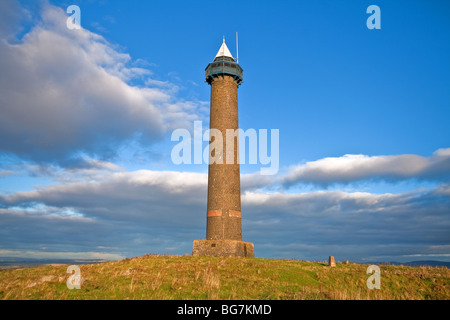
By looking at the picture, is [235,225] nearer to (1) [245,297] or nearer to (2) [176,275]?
(2) [176,275]

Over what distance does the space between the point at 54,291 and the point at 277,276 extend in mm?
11293

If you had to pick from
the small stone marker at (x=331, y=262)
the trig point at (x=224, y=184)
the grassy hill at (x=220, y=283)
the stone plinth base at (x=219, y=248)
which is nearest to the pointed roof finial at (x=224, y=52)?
the trig point at (x=224, y=184)

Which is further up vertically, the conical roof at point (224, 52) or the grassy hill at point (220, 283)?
the conical roof at point (224, 52)

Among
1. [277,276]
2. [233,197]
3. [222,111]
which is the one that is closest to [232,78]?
[222,111]

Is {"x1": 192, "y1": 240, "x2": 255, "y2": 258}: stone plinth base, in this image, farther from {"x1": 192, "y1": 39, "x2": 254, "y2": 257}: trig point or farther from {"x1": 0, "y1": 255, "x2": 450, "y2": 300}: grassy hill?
{"x1": 0, "y1": 255, "x2": 450, "y2": 300}: grassy hill

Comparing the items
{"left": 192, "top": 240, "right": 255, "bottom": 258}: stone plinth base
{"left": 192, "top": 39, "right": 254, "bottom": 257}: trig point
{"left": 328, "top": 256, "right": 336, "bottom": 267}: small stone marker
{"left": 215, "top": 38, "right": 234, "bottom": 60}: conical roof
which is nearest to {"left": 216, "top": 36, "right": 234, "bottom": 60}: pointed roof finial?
{"left": 215, "top": 38, "right": 234, "bottom": 60}: conical roof

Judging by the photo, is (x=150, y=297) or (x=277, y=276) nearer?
(x=150, y=297)

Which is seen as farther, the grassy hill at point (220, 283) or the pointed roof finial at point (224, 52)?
the pointed roof finial at point (224, 52)

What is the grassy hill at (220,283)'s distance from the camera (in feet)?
47.2

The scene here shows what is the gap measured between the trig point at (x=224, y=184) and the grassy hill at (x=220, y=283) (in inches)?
287

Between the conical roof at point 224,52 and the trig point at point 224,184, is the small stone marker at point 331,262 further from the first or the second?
the conical roof at point 224,52

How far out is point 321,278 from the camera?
18.9 metres

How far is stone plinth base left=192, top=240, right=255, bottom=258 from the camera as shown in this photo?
28.4 metres

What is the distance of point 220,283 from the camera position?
1638cm
